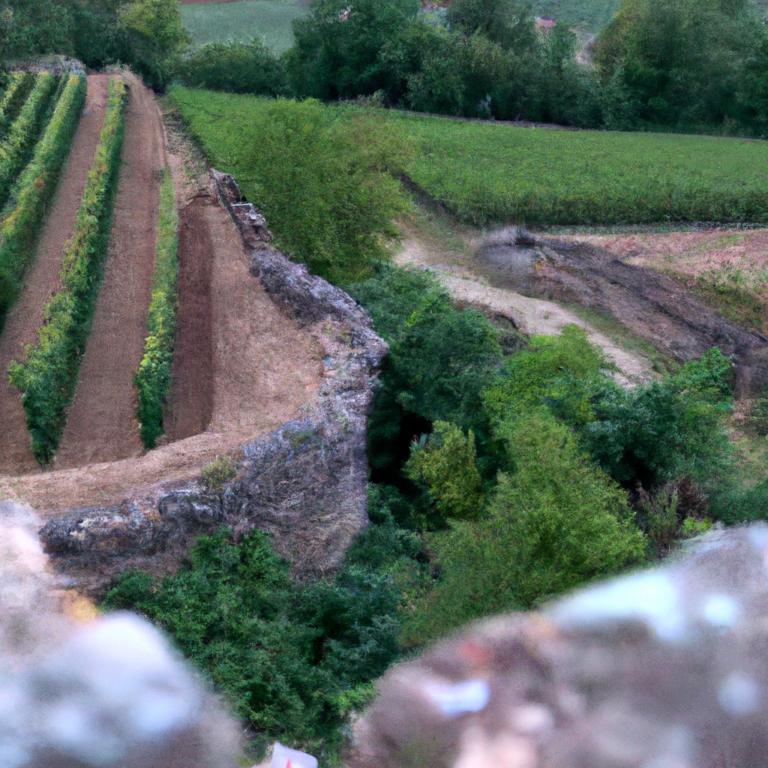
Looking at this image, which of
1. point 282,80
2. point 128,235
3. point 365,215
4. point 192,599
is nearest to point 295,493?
point 192,599

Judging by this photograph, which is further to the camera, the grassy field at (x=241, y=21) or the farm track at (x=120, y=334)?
the grassy field at (x=241, y=21)

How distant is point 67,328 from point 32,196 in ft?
35.1

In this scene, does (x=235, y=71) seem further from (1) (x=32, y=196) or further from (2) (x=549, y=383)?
(2) (x=549, y=383)

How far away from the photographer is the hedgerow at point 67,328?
59.6ft

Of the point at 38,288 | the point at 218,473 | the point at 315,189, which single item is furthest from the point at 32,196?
the point at 218,473

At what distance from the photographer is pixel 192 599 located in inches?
553

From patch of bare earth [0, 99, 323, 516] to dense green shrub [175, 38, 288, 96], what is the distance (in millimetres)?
29521

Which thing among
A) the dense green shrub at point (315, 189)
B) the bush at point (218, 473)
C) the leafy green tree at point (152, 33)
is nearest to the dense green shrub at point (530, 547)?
the bush at point (218, 473)

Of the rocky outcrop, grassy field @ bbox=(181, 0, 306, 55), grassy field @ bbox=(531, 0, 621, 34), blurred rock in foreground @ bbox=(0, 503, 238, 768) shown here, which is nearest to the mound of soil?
the rocky outcrop

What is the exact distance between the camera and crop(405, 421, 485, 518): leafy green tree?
17672 mm

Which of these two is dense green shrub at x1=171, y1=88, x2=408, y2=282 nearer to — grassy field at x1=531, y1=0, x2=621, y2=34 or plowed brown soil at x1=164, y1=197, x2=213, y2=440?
plowed brown soil at x1=164, y1=197, x2=213, y2=440

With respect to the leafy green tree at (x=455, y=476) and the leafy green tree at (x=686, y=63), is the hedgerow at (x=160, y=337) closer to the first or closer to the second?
the leafy green tree at (x=455, y=476)

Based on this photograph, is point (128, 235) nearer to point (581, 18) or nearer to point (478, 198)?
point (478, 198)

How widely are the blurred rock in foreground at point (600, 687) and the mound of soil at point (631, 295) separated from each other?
690 inches
